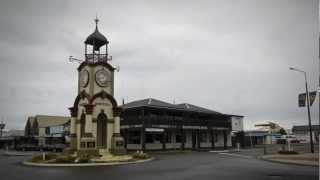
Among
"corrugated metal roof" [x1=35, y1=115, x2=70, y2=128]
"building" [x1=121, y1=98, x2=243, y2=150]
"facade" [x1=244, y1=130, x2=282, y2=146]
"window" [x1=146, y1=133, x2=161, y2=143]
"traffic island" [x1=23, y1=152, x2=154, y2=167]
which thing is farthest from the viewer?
"corrugated metal roof" [x1=35, y1=115, x2=70, y2=128]

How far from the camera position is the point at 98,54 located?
36344 mm

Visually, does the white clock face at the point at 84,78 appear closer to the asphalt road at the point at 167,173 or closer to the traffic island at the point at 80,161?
the traffic island at the point at 80,161

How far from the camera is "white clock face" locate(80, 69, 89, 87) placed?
35.4 metres

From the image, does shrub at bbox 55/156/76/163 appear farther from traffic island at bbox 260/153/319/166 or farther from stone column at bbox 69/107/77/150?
traffic island at bbox 260/153/319/166

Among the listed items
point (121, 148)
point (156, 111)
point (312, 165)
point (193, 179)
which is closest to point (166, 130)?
point (156, 111)

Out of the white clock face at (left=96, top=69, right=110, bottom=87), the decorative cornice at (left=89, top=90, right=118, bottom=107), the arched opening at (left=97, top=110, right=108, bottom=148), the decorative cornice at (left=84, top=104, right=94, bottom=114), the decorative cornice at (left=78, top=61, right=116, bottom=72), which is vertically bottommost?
the arched opening at (left=97, top=110, right=108, bottom=148)

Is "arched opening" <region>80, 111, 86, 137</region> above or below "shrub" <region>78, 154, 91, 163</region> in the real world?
above

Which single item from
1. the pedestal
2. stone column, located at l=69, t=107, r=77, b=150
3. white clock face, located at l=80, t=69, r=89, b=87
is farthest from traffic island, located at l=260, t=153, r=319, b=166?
white clock face, located at l=80, t=69, r=89, b=87

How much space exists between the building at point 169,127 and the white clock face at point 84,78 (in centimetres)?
1363

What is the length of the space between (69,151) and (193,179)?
20.3 meters

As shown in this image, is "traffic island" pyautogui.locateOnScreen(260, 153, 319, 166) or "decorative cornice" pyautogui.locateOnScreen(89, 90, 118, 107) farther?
"decorative cornice" pyautogui.locateOnScreen(89, 90, 118, 107)

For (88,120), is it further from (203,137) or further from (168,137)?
(203,137)

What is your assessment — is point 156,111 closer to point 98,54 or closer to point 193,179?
point 98,54

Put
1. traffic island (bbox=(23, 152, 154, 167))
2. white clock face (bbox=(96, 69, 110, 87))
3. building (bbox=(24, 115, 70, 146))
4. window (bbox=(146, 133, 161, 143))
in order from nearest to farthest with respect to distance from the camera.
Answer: traffic island (bbox=(23, 152, 154, 167)), white clock face (bbox=(96, 69, 110, 87)), window (bbox=(146, 133, 161, 143)), building (bbox=(24, 115, 70, 146))
